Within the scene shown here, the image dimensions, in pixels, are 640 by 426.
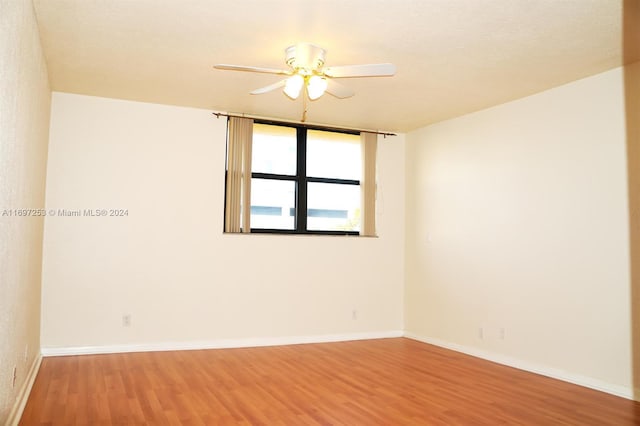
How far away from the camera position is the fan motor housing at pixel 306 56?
3458 mm

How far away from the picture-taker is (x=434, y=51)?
377 centimetres

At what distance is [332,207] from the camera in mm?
6328

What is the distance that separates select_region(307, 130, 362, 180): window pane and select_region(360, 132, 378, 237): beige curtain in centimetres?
9

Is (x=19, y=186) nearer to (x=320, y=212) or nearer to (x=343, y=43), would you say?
(x=343, y=43)

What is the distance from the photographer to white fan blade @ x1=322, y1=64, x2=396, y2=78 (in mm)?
3244

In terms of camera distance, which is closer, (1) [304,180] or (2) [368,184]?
(1) [304,180]

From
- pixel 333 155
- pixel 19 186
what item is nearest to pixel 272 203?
pixel 333 155

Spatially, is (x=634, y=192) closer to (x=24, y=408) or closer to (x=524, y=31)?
(x=524, y=31)

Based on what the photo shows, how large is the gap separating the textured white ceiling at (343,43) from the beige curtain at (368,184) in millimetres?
1301

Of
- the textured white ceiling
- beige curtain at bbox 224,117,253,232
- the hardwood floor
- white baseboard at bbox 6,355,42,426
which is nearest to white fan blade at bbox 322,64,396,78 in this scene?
the textured white ceiling

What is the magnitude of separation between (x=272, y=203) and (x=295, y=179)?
0.42 metres

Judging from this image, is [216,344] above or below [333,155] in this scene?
below

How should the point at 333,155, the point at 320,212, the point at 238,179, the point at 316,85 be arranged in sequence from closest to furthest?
the point at 316,85
the point at 238,179
the point at 320,212
the point at 333,155

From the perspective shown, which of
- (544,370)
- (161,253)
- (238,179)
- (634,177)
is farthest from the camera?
(238,179)
